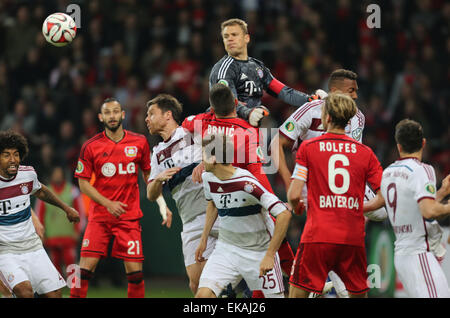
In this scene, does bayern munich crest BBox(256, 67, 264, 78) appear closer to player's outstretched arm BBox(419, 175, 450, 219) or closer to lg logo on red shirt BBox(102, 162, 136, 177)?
lg logo on red shirt BBox(102, 162, 136, 177)

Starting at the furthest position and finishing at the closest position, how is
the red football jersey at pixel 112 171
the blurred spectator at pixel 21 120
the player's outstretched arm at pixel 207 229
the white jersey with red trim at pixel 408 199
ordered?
the blurred spectator at pixel 21 120
the red football jersey at pixel 112 171
the player's outstretched arm at pixel 207 229
the white jersey with red trim at pixel 408 199

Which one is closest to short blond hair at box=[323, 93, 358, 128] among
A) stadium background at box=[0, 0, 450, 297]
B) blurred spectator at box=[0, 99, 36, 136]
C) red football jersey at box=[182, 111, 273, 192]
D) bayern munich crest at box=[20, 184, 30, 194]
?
red football jersey at box=[182, 111, 273, 192]

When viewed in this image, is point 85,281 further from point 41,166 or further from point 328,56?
point 328,56

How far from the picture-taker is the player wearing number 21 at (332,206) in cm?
602

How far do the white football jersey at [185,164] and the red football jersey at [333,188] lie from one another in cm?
208

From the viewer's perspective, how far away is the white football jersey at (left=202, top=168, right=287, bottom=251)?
635cm

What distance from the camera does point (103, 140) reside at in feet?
28.7

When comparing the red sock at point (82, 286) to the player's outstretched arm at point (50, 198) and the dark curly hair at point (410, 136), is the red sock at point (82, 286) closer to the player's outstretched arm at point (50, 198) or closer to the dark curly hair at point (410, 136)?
the player's outstretched arm at point (50, 198)

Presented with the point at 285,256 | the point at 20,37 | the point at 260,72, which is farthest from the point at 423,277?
the point at 20,37

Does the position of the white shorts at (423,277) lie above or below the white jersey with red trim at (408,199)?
below

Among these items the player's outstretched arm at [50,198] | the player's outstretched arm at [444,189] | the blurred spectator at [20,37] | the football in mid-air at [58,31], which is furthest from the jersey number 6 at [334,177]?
the blurred spectator at [20,37]

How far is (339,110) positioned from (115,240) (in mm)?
3447

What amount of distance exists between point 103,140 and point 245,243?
297 cm

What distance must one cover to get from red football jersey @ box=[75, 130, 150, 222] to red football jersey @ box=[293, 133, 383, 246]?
303 centimetres
